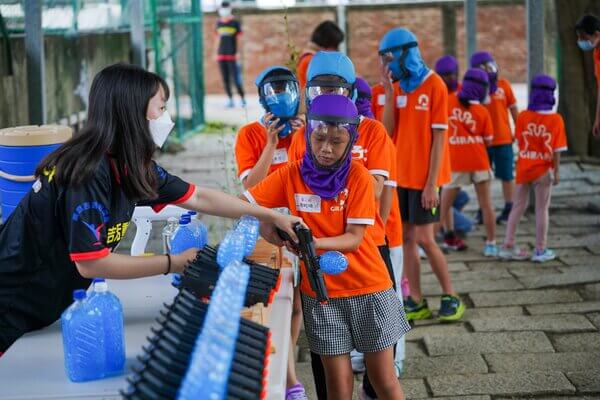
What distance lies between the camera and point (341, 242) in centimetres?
353

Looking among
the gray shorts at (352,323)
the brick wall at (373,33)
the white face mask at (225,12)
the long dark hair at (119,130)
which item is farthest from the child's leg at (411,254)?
the brick wall at (373,33)

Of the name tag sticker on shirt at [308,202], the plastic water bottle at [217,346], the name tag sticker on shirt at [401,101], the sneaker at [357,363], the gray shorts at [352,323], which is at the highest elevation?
the name tag sticker on shirt at [401,101]

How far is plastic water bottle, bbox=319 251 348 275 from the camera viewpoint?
332 centimetres

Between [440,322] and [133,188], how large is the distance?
137 inches

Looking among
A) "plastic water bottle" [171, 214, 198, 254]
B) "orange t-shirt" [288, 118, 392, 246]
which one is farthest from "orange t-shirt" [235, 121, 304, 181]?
"plastic water bottle" [171, 214, 198, 254]

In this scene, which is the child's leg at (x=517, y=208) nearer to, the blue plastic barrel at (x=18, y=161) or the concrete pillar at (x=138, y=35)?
the concrete pillar at (x=138, y=35)

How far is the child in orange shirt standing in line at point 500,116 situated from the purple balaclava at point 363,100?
3764 millimetres

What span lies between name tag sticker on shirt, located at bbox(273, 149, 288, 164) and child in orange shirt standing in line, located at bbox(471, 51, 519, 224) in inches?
166

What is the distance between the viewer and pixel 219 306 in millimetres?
2205

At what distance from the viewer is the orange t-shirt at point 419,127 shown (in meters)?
5.60

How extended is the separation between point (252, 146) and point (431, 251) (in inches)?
68.8

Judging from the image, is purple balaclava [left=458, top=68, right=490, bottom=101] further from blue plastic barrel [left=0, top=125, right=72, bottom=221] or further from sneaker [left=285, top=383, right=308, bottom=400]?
sneaker [left=285, top=383, right=308, bottom=400]

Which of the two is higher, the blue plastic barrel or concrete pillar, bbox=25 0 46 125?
concrete pillar, bbox=25 0 46 125

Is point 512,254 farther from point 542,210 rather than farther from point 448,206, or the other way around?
point 448,206
